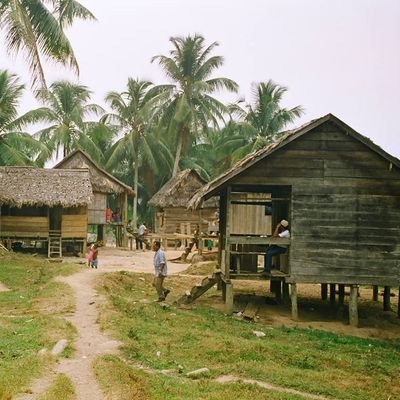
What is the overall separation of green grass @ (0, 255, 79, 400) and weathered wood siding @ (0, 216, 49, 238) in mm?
6500

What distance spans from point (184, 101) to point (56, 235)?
16.3 meters

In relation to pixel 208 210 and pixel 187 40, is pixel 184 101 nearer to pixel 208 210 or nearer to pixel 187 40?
pixel 187 40

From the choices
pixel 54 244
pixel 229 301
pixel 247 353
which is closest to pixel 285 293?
pixel 229 301

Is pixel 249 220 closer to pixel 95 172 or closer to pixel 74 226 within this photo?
pixel 74 226

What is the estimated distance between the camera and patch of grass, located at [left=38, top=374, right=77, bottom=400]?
7.06 meters

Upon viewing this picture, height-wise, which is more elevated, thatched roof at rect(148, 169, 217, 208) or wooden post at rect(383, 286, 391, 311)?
thatched roof at rect(148, 169, 217, 208)

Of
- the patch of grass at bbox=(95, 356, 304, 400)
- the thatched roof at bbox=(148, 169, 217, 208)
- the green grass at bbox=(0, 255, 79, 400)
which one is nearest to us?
the patch of grass at bbox=(95, 356, 304, 400)

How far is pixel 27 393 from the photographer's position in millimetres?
7258

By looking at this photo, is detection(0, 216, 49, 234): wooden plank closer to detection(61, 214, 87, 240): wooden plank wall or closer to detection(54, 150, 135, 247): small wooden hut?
detection(61, 214, 87, 240): wooden plank wall

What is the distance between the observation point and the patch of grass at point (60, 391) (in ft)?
23.2

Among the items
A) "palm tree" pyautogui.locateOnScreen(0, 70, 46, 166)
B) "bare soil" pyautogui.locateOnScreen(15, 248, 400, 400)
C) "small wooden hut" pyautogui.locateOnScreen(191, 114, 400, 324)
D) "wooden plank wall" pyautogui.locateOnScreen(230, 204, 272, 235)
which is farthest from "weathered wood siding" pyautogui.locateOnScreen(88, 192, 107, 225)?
"small wooden hut" pyautogui.locateOnScreen(191, 114, 400, 324)

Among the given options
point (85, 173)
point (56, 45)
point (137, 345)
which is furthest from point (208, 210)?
point (137, 345)

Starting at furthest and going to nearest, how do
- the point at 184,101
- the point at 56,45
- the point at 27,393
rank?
the point at 184,101 → the point at 56,45 → the point at 27,393

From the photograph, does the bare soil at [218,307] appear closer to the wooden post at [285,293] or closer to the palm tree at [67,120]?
the wooden post at [285,293]
